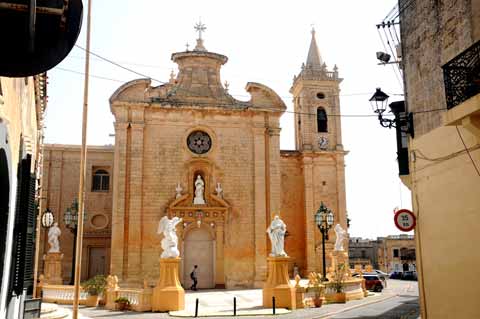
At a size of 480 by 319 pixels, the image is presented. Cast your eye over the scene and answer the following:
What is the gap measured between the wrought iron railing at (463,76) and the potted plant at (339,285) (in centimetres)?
1510

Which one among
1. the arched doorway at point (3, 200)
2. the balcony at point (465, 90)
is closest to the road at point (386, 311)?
the balcony at point (465, 90)

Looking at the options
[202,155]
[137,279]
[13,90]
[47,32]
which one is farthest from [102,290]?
[47,32]

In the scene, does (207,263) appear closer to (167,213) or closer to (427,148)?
(167,213)

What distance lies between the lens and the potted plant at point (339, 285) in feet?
73.4

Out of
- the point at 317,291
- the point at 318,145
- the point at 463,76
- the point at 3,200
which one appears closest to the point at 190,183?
the point at 318,145

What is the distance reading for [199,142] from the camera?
30.1 m

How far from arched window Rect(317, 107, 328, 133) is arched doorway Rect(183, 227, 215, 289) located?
39.4 ft

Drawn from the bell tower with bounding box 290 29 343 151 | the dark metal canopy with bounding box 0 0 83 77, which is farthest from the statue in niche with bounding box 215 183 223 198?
the dark metal canopy with bounding box 0 0 83 77

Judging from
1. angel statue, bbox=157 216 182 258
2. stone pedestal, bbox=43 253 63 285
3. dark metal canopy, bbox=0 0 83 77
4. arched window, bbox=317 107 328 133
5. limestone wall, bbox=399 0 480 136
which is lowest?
stone pedestal, bbox=43 253 63 285

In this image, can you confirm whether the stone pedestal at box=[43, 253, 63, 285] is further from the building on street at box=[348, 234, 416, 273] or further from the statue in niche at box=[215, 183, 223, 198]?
the building on street at box=[348, 234, 416, 273]

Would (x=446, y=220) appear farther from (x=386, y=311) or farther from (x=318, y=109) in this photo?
(x=318, y=109)

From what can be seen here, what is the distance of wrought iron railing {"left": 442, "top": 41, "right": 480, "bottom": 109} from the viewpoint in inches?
332

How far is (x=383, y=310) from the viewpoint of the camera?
18766mm

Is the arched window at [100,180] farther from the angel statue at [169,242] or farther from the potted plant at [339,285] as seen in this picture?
the potted plant at [339,285]
